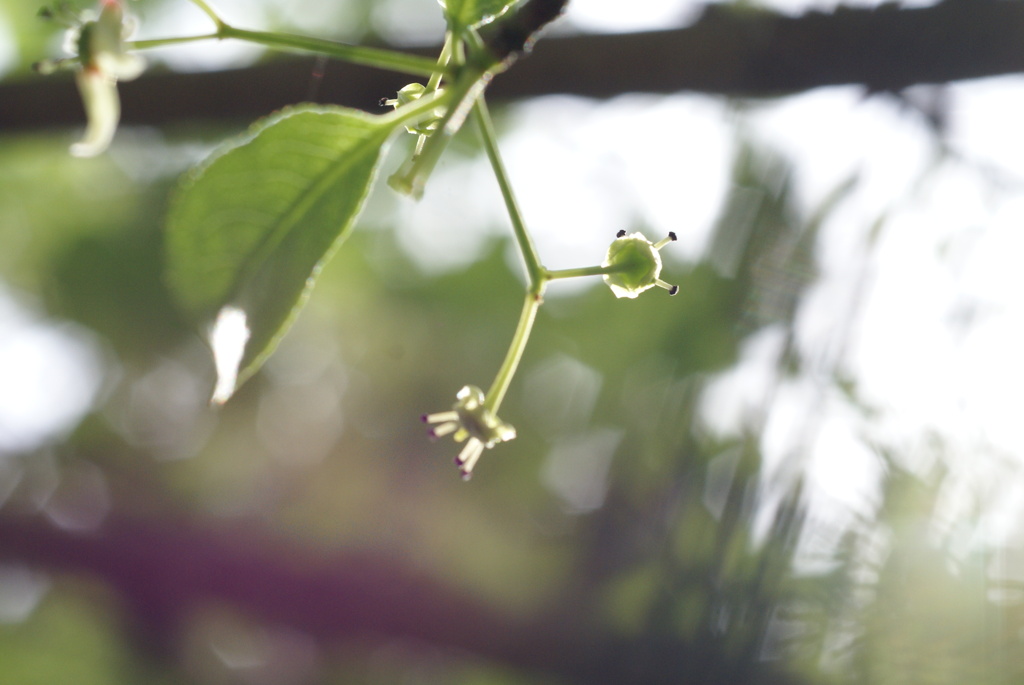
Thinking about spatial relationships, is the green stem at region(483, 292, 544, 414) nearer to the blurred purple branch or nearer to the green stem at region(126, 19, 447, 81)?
the green stem at region(126, 19, 447, 81)

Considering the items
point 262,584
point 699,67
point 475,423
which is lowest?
point 475,423

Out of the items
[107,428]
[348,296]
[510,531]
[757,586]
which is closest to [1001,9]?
[757,586]

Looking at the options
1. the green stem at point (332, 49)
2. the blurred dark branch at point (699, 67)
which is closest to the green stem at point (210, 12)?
the green stem at point (332, 49)

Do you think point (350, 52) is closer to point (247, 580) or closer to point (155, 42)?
point (155, 42)

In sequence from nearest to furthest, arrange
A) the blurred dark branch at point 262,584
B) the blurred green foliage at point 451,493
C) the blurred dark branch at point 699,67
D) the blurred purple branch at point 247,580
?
the blurred dark branch at point 699,67
the blurred green foliage at point 451,493
the blurred dark branch at point 262,584
the blurred purple branch at point 247,580

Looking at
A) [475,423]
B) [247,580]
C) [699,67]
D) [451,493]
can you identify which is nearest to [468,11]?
[475,423]

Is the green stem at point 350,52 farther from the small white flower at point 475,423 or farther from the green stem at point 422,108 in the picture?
the small white flower at point 475,423
